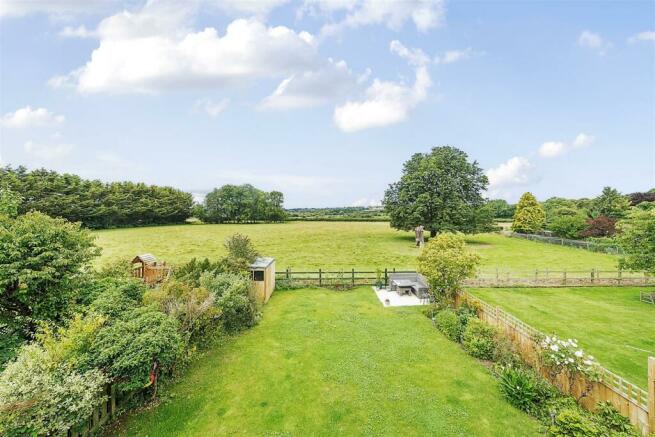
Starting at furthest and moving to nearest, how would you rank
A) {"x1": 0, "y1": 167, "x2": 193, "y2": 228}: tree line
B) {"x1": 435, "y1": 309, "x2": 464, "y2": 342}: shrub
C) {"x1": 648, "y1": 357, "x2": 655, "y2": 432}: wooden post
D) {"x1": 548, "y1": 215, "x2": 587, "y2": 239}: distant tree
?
1. {"x1": 0, "y1": 167, "x2": 193, "y2": 228}: tree line
2. {"x1": 548, "y1": 215, "x2": 587, "y2": 239}: distant tree
3. {"x1": 435, "y1": 309, "x2": 464, "y2": 342}: shrub
4. {"x1": 648, "y1": 357, "x2": 655, "y2": 432}: wooden post

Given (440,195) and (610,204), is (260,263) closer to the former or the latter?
(440,195)

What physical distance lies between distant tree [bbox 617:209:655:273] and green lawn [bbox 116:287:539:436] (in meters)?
13.0

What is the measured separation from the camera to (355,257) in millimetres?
28562

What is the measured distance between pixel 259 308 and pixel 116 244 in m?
32.3

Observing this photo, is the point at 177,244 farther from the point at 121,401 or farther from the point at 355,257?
the point at 121,401

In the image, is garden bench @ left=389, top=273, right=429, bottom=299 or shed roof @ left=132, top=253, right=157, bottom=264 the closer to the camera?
shed roof @ left=132, top=253, right=157, bottom=264

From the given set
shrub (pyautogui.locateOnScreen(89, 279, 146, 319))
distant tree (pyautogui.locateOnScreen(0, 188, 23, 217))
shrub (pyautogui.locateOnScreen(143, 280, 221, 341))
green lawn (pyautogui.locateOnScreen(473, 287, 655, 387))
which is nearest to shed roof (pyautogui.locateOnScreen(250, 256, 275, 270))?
shrub (pyautogui.locateOnScreen(143, 280, 221, 341))

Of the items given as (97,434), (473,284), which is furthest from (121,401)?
(473,284)

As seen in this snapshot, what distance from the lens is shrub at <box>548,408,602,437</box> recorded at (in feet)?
18.3

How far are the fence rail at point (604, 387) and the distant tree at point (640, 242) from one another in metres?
11.9

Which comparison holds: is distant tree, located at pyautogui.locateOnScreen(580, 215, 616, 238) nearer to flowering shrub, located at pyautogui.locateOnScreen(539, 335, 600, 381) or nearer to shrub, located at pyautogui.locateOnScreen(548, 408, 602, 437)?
flowering shrub, located at pyautogui.locateOnScreen(539, 335, 600, 381)

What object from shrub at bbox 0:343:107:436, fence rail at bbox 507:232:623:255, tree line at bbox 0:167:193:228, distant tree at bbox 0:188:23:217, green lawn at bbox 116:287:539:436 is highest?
tree line at bbox 0:167:193:228

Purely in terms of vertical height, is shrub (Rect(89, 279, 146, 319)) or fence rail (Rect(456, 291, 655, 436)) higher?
shrub (Rect(89, 279, 146, 319))

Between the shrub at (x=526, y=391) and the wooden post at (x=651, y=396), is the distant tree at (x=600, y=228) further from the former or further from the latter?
the wooden post at (x=651, y=396)
